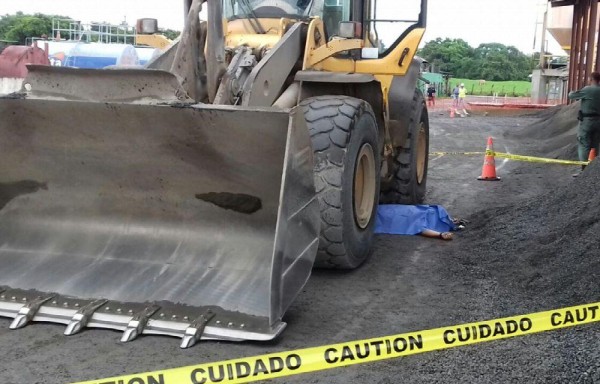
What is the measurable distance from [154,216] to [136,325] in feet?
3.39

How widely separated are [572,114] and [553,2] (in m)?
8.58

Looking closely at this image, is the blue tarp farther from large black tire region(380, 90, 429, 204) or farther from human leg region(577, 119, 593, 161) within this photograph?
human leg region(577, 119, 593, 161)

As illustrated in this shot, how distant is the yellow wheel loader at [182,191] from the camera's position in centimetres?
423

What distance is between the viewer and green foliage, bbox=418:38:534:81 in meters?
75.2

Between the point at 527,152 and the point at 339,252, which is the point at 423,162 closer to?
the point at 339,252

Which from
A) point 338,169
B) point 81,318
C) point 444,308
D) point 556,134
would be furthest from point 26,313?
point 556,134

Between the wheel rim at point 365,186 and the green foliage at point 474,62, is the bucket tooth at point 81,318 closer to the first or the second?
the wheel rim at point 365,186

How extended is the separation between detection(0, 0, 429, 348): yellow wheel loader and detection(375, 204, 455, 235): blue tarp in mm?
1189

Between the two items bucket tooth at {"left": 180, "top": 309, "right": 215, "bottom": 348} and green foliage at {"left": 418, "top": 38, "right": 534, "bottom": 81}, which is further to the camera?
green foliage at {"left": 418, "top": 38, "right": 534, "bottom": 81}

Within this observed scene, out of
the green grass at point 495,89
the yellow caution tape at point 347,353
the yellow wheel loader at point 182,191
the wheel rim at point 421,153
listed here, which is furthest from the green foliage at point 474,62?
the yellow caution tape at point 347,353

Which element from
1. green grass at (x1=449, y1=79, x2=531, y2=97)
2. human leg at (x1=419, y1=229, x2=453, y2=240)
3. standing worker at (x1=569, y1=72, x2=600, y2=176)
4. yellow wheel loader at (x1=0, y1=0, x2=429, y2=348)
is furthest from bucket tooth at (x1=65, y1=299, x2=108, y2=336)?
green grass at (x1=449, y1=79, x2=531, y2=97)

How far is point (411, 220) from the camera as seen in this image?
716 cm

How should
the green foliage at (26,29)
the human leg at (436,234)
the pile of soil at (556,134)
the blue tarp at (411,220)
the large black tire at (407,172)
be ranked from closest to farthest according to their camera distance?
the human leg at (436,234), the blue tarp at (411,220), the large black tire at (407,172), the pile of soil at (556,134), the green foliage at (26,29)

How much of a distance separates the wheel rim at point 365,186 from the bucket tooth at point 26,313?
8.46 ft
